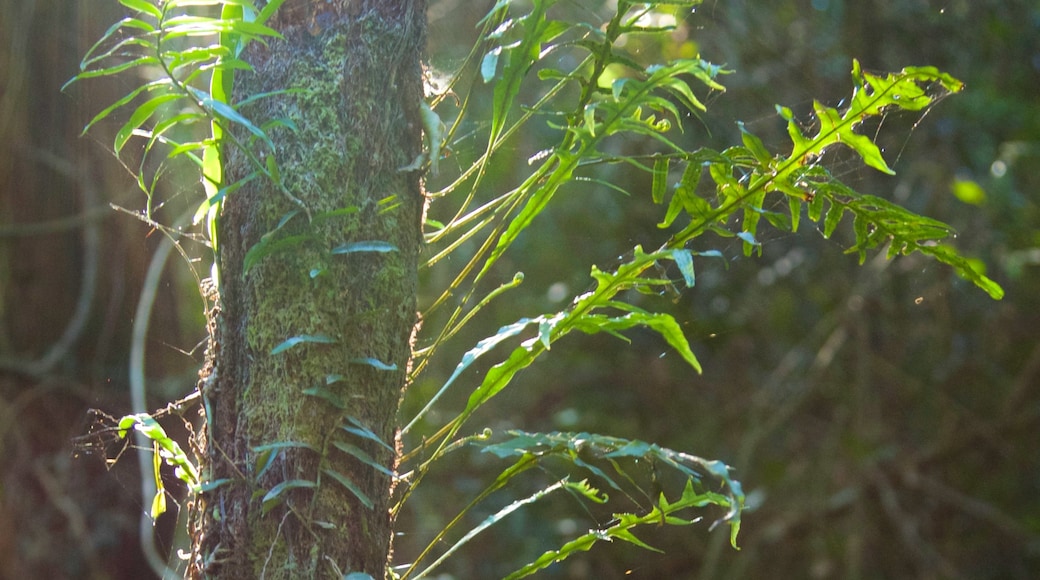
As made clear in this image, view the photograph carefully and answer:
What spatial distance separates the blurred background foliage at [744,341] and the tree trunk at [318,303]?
1290 millimetres

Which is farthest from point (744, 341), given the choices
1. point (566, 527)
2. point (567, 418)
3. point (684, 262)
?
point (684, 262)

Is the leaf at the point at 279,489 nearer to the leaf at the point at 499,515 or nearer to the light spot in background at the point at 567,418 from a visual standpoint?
the leaf at the point at 499,515

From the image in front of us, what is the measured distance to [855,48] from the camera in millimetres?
2059

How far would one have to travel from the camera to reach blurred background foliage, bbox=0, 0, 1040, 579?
1761 mm

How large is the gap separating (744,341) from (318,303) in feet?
6.17

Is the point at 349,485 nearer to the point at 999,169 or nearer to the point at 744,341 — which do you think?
the point at 999,169

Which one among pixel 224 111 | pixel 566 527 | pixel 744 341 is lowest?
pixel 566 527

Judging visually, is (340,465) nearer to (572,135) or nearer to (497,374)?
(497,374)

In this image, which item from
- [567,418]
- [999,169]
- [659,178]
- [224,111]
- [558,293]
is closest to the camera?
[224,111]

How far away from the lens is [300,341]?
0.46 meters

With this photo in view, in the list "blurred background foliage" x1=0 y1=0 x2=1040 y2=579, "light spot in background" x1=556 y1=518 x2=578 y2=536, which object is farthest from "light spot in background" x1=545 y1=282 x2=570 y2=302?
"light spot in background" x1=556 y1=518 x2=578 y2=536

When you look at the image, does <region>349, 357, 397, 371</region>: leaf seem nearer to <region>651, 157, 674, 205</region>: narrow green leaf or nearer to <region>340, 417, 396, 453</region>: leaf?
<region>340, 417, 396, 453</region>: leaf

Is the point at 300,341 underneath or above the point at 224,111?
underneath

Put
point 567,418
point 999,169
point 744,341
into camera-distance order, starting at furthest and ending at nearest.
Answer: point 744,341 < point 567,418 < point 999,169
